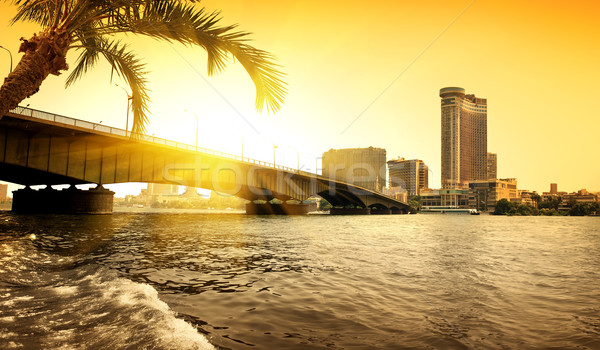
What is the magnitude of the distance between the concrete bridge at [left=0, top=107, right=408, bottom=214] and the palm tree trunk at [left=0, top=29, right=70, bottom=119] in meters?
11.6

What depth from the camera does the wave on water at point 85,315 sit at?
3.69m

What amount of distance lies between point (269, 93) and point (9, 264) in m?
7.59

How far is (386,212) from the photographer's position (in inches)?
4902

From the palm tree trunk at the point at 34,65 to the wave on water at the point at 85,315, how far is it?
127 inches

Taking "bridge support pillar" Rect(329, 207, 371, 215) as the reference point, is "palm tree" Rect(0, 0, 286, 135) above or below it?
above

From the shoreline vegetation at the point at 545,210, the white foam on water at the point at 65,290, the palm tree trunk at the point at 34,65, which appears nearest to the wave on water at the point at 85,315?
the white foam on water at the point at 65,290

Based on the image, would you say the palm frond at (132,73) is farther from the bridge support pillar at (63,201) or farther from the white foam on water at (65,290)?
the bridge support pillar at (63,201)

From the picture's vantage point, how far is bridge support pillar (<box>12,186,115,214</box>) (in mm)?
38562

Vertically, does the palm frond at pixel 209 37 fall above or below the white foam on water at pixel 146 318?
above

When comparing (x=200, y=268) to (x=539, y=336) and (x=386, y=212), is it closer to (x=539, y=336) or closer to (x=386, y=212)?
(x=539, y=336)

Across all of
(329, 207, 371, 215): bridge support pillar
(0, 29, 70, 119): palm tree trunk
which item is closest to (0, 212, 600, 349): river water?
(0, 29, 70, 119): palm tree trunk

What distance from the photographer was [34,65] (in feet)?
20.5

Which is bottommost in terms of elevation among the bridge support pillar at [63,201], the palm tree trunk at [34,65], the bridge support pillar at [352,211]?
the bridge support pillar at [352,211]

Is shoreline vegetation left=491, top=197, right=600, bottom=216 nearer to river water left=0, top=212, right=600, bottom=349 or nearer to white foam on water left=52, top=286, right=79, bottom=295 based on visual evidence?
river water left=0, top=212, right=600, bottom=349
